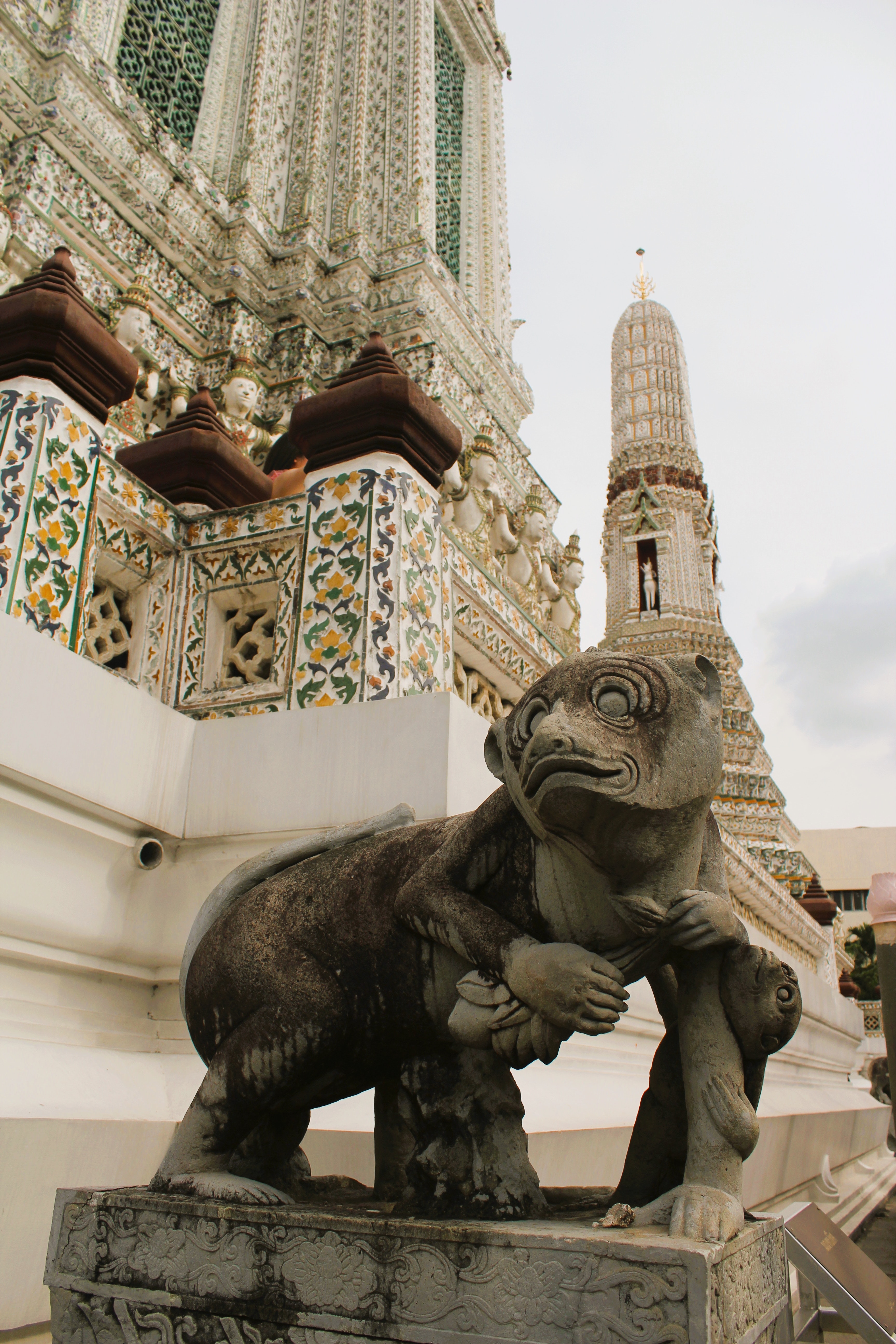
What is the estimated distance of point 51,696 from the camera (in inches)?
92.9

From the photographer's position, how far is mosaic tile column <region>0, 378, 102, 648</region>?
2709 millimetres

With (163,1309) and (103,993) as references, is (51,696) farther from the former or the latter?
(163,1309)

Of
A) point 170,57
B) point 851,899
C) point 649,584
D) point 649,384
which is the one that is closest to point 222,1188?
point 170,57

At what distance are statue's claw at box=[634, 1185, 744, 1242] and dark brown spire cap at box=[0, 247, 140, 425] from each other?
2.66m

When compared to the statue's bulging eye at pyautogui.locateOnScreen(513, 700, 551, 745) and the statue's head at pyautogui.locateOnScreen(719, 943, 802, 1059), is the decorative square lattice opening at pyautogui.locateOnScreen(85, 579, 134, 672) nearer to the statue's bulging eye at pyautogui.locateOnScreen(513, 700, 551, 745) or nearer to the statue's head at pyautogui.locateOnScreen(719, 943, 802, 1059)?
the statue's bulging eye at pyautogui.locateOnScreen(513, 700, 551, 745)

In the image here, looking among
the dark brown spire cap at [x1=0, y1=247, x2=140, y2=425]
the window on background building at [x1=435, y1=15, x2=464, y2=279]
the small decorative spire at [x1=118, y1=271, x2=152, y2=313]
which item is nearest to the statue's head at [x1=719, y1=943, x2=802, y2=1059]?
the dark brown spire cap at [x1=0, y1=247, x2=140, y2=425]

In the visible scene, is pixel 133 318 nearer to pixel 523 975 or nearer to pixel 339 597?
pixel 339 597

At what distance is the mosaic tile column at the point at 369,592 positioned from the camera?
293 centimetres

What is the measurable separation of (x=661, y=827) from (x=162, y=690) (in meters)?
2.33

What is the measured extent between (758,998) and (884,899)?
6334mm

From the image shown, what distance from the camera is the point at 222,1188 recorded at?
4.37 feet

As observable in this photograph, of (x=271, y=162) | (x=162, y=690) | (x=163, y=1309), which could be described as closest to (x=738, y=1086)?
(x=163, y=1309)

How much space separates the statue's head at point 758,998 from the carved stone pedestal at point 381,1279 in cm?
22

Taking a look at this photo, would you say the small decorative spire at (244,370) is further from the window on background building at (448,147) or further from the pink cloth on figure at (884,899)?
the pink cloth on figure at (884,899)
